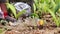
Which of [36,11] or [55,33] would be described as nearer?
[55,33]

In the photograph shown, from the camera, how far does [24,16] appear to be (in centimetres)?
335

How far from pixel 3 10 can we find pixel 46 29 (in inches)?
29.4

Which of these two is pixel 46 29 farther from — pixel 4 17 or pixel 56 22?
pixel 4 17

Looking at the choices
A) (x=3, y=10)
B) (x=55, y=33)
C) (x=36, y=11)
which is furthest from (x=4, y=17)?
(x=55, y=33)

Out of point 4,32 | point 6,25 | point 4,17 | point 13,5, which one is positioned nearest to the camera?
point 4,32

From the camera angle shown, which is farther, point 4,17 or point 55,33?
point 4,17

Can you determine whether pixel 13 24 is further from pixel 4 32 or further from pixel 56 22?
pixel 56 22

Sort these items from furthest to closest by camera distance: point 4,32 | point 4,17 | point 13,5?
point 13,5, point 4,17, point 4,32

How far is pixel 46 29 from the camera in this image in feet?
9.32

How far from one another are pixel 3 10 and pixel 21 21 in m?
0.32

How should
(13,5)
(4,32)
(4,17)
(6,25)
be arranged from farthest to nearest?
(13,5), (4,17), (6,25), (4,32)

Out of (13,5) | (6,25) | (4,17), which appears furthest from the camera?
(13,5)

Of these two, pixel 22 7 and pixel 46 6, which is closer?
pixel 22 7

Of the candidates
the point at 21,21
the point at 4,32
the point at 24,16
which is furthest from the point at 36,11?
the point at 4,32
